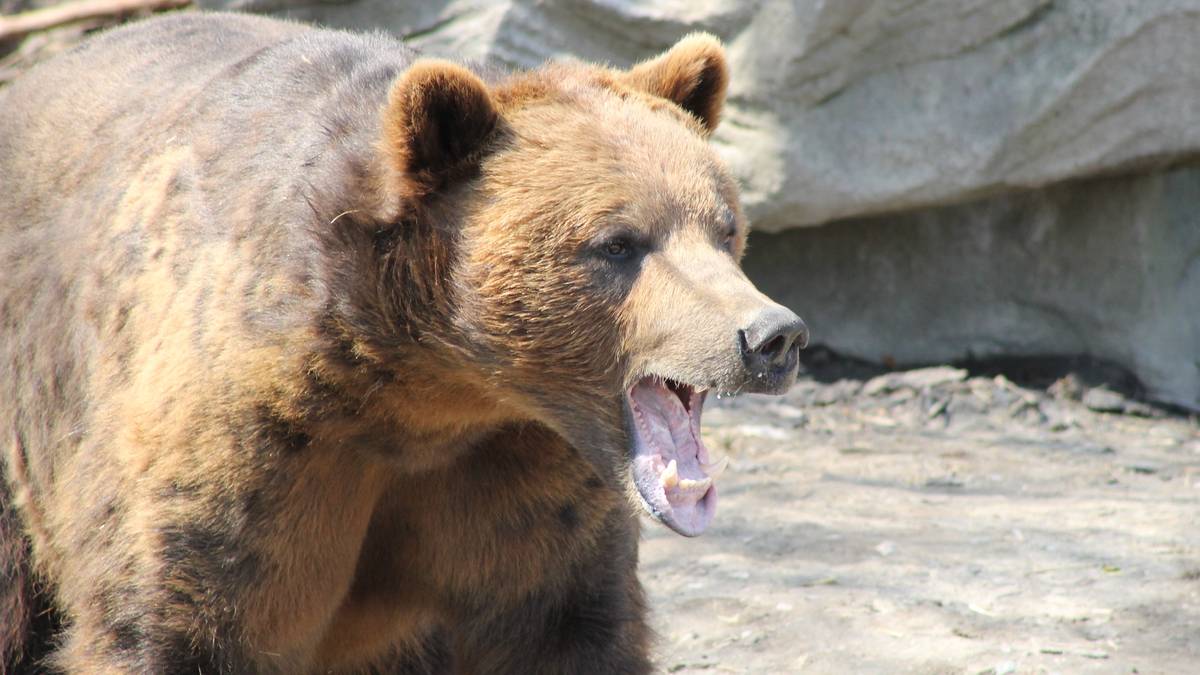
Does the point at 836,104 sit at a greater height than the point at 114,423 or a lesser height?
lesser

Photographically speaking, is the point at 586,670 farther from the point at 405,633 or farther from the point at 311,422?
the point at 311,422

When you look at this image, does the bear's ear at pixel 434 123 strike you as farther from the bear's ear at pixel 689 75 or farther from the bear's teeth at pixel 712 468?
the bear's teeth at pixel 712 468

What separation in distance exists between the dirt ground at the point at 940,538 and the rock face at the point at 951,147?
503 millimetres

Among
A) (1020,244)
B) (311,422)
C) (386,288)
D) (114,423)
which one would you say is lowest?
(1020,244)

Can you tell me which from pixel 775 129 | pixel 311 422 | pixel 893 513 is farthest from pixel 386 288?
pixel 775 129

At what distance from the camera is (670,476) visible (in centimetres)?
322

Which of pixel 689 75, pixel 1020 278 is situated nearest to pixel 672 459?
pixel 689 75

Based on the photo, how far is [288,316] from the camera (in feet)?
11.1

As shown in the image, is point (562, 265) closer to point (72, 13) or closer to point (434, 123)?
point (434, 123)

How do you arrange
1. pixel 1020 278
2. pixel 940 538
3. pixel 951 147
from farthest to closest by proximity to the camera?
1. pixel 1020 278
2. pixel 951 147
3. pixel 940 538

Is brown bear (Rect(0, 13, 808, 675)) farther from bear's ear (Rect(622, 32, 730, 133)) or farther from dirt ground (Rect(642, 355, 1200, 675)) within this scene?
dirt ground (Rect(642, 355, 1200, 675))

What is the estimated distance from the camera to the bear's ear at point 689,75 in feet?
12.6

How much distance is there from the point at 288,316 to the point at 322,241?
0.62 feet

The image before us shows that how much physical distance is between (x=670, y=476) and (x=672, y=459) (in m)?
0.05
